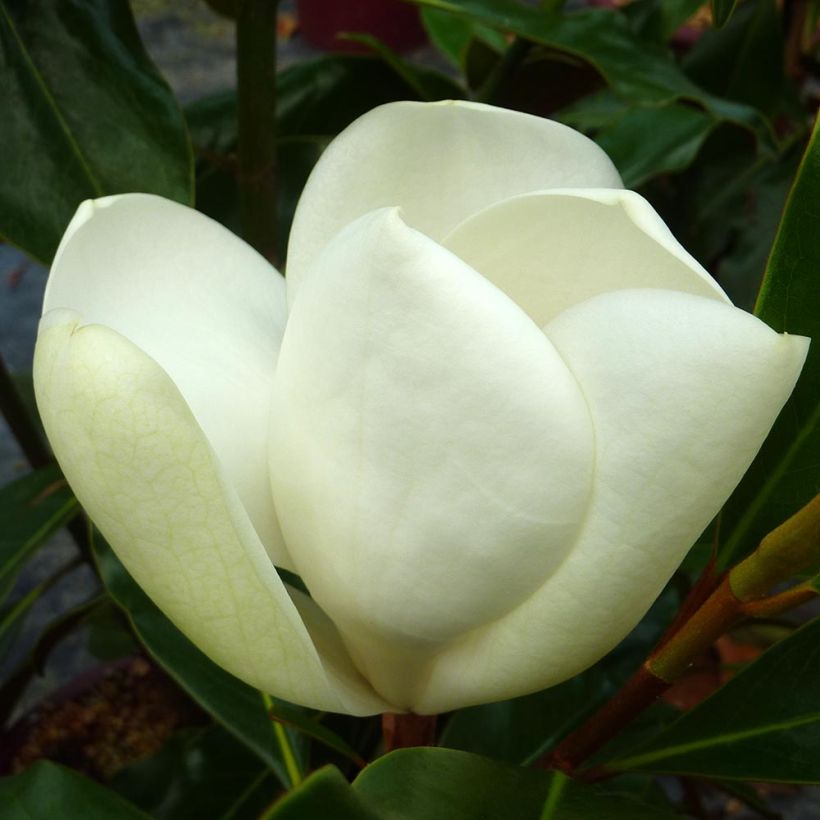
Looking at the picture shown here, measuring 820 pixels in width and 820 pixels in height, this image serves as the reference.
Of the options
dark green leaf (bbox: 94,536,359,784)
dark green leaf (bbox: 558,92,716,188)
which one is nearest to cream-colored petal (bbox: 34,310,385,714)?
dark green leaf (bbox: 94,536,359,784)

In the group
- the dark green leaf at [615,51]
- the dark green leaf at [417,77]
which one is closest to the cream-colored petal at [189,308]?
the dark green leaf at [615,51]

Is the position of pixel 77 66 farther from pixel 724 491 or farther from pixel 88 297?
pixel 724 491

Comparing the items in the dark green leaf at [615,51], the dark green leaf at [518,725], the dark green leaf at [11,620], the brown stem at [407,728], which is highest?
the dark green leaf at [615,51]

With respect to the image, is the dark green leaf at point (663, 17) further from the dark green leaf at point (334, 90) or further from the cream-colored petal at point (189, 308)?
the cream-colored petal at point (189, 308)

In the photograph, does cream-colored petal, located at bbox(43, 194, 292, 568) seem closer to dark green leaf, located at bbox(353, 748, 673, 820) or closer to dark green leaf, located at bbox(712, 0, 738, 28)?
dark green leaf, located at bbox(353, 748, 673, 820)

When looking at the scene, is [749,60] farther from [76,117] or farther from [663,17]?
[76,117]

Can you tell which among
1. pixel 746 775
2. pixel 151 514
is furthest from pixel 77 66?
pixel 746 775

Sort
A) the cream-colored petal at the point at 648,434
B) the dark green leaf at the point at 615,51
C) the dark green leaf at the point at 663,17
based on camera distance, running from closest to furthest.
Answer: the cream-colored petal at the point at 648,434 < the dark green leaf at the point at 615,51 < the dark green leaf at the point at 663,17

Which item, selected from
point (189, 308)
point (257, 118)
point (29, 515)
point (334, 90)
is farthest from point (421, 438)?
point (334, 90)
